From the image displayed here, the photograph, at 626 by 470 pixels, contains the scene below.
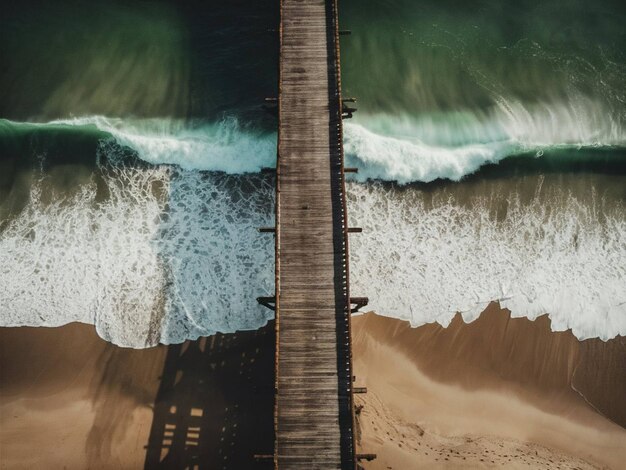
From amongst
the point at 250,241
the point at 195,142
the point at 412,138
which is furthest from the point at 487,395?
the point at 195,142

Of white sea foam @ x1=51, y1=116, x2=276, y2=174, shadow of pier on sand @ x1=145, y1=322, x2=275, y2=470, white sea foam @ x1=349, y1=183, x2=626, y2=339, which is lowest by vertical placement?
shadow of pier on sand @ x1=145, y1=322, x2=275, y2=470

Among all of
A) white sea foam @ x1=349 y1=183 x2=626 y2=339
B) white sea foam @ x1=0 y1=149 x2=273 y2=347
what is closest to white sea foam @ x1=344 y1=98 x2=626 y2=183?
white sea foam @ x1=349 y1=183 x2=626 y2=339

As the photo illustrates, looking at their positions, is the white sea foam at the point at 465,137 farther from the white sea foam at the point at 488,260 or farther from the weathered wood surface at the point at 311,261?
the weathered wood surface at the point at 311,261

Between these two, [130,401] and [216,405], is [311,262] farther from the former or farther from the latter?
[130,401]

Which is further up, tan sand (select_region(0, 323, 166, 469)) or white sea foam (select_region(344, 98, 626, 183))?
white sea foam (select_region(344, 98, 626, 183))

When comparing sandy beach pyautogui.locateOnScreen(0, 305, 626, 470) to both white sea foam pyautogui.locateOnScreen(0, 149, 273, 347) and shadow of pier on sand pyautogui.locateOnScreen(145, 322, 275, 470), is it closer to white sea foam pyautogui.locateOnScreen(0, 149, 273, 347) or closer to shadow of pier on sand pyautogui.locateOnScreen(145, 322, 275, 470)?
shadow of pier on sand pyautogui.locateOnScreen(145, 322, 275, 470)
